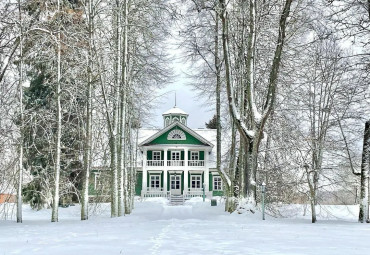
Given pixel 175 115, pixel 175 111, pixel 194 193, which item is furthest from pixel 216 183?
pixel 175 111

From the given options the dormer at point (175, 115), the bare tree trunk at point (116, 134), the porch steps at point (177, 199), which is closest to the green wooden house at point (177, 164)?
the porch steps at point (177, 199)

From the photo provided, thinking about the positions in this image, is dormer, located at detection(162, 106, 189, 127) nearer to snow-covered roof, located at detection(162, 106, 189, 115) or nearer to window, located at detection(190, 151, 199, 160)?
snow-covered roof, located at detection(162, 106, 189, 115)

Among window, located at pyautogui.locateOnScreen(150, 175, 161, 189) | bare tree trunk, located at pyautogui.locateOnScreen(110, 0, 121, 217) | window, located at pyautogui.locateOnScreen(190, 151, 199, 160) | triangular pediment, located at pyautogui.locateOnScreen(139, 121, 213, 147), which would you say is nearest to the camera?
bare tree trunk, located at pyautogui.locateOnScreen(110, 0, 121, 217)

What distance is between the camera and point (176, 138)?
41.0 meters

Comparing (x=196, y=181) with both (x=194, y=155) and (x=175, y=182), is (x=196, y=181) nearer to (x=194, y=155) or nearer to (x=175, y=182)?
→ (x=175, y=182)

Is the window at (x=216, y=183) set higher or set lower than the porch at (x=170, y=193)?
higher

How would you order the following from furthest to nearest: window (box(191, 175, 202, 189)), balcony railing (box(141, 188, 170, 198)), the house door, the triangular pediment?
window (box(191, 175, 202, 189)), the house door, the triangular pediment, balcony railing (box(141, 188, 170, 198))

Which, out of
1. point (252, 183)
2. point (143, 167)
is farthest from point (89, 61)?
point (143, 167)

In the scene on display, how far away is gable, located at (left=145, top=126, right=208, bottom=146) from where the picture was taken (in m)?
40.9

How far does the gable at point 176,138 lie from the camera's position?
40906 millimetres

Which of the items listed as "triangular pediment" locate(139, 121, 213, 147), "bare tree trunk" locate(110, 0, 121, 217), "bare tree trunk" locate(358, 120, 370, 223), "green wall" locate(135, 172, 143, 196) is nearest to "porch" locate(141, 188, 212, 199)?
"green wall" locate(135, 172, 143, 196)

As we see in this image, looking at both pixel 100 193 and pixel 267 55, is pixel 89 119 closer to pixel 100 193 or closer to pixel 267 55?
pixel 100 193

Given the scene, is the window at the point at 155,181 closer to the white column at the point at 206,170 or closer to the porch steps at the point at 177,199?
the porch steps at the point at 177,199

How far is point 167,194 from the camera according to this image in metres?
39.9
